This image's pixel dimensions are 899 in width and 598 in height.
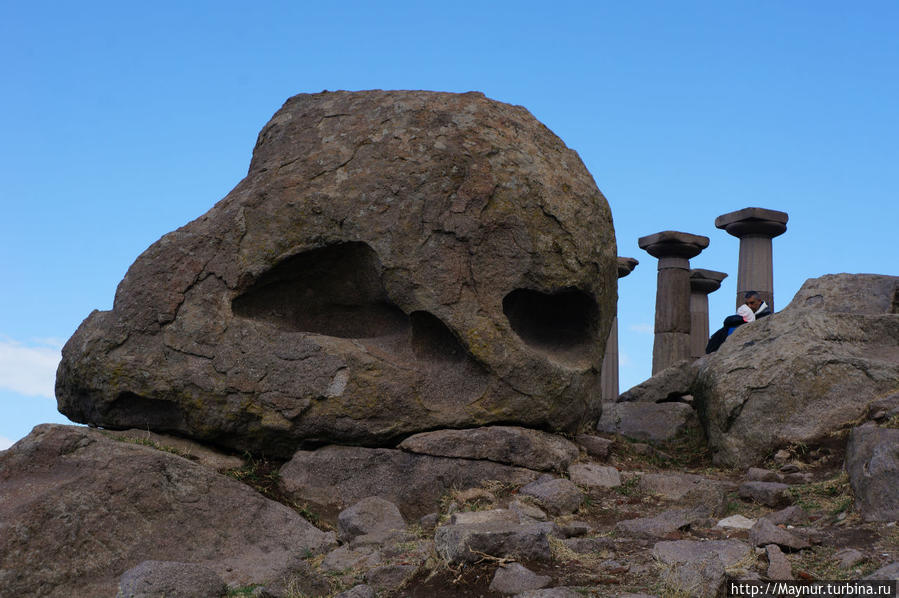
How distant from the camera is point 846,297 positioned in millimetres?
10180

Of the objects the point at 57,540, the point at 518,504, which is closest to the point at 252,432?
the point at 57,540

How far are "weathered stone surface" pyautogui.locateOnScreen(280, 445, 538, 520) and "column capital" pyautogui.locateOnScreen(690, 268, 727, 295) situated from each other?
14744 mm

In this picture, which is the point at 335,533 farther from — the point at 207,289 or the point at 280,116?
the point at 280,116

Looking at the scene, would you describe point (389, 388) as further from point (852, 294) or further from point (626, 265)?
point (626, 265)

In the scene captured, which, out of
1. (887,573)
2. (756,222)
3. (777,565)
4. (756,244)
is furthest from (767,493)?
(756,244)

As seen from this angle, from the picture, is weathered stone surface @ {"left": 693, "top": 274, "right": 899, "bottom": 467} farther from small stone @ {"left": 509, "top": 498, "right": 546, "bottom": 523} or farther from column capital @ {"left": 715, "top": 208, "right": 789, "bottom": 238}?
column capital @ {"left": 715, "top": 208, "right": 789, "bottom": 238}

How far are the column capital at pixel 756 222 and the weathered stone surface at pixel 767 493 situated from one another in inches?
418

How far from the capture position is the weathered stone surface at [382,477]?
6.83 metres

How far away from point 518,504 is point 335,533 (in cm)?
122

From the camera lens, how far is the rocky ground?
4.55 meters

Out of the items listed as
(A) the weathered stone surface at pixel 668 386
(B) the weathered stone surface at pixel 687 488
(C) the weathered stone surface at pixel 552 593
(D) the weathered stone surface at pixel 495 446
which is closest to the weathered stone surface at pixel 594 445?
(D) the weathered stone surface at pixel 495 446

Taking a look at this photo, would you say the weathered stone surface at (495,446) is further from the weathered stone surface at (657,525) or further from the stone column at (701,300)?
the stone column at (701,300)

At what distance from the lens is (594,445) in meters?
7.83

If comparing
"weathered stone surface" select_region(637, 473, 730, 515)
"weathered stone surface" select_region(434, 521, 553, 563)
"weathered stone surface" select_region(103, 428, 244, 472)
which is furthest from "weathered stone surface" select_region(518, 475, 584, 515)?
"weathered stone surface" select_region(103, 428, 244, 472)
